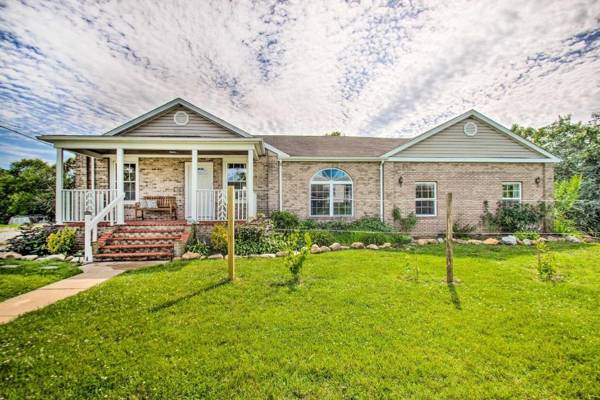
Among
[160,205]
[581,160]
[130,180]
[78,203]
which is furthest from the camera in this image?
[581,160]

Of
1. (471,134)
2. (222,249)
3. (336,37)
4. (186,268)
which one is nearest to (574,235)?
(471,134)

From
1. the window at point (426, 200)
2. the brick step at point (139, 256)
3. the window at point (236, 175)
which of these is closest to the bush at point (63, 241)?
the brick step at point (139, 256)

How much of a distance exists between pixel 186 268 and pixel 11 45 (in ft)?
29.7

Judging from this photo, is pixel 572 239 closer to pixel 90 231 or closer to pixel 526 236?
pixel 526 236

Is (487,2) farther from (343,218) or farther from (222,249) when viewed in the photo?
(222,249)

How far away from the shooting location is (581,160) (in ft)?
49.9

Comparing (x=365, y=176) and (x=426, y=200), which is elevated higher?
(x=365, y=176)

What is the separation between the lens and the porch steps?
25.7ft

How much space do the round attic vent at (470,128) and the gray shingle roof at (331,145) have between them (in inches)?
133

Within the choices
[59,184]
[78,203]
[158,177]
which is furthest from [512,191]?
[59,184]

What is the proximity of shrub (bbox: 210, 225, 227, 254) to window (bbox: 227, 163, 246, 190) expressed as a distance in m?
3.62

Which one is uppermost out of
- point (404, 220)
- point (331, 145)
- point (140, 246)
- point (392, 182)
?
point (331, 145)

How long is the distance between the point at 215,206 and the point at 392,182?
25.8 feet

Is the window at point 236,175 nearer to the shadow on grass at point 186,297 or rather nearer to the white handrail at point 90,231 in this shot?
the white handrail at point 90,231
